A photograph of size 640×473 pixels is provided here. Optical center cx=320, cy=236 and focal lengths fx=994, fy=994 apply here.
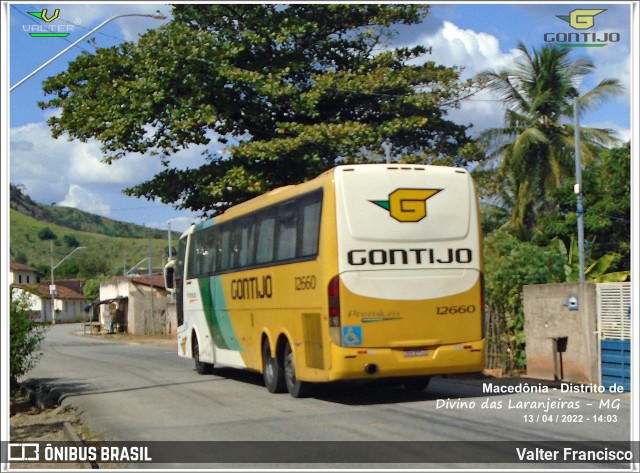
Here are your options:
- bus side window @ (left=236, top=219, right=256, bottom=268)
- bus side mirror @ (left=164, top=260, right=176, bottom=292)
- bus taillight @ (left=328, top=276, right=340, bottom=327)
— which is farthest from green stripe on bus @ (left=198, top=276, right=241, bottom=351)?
bus taillight @ (left=328, top=276, right=340, bottom=327)

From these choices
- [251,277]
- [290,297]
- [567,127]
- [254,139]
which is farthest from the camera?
[567,127]

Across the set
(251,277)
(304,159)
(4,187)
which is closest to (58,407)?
(251,277)

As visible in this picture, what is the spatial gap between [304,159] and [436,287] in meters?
13.9

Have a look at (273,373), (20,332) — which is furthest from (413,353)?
→ (20,332)

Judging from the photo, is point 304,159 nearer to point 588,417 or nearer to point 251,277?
point 251,277

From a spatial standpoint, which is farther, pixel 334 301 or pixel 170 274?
pixel 170 274

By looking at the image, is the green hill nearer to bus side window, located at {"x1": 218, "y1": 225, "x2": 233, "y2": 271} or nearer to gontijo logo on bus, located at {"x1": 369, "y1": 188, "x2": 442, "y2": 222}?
bus side window, located at {"x1": 218, "y1": 225, "x2": 233, "y2": 271}

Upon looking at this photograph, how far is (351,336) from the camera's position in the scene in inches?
580

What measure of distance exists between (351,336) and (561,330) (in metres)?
5.33

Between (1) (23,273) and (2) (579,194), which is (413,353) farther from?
(1) (23,273)

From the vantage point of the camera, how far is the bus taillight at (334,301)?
48.4 ft

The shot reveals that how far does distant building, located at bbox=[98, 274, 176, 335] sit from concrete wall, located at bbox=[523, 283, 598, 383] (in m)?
34.8

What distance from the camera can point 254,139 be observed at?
100 feet

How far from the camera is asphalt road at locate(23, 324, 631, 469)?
10891mm
